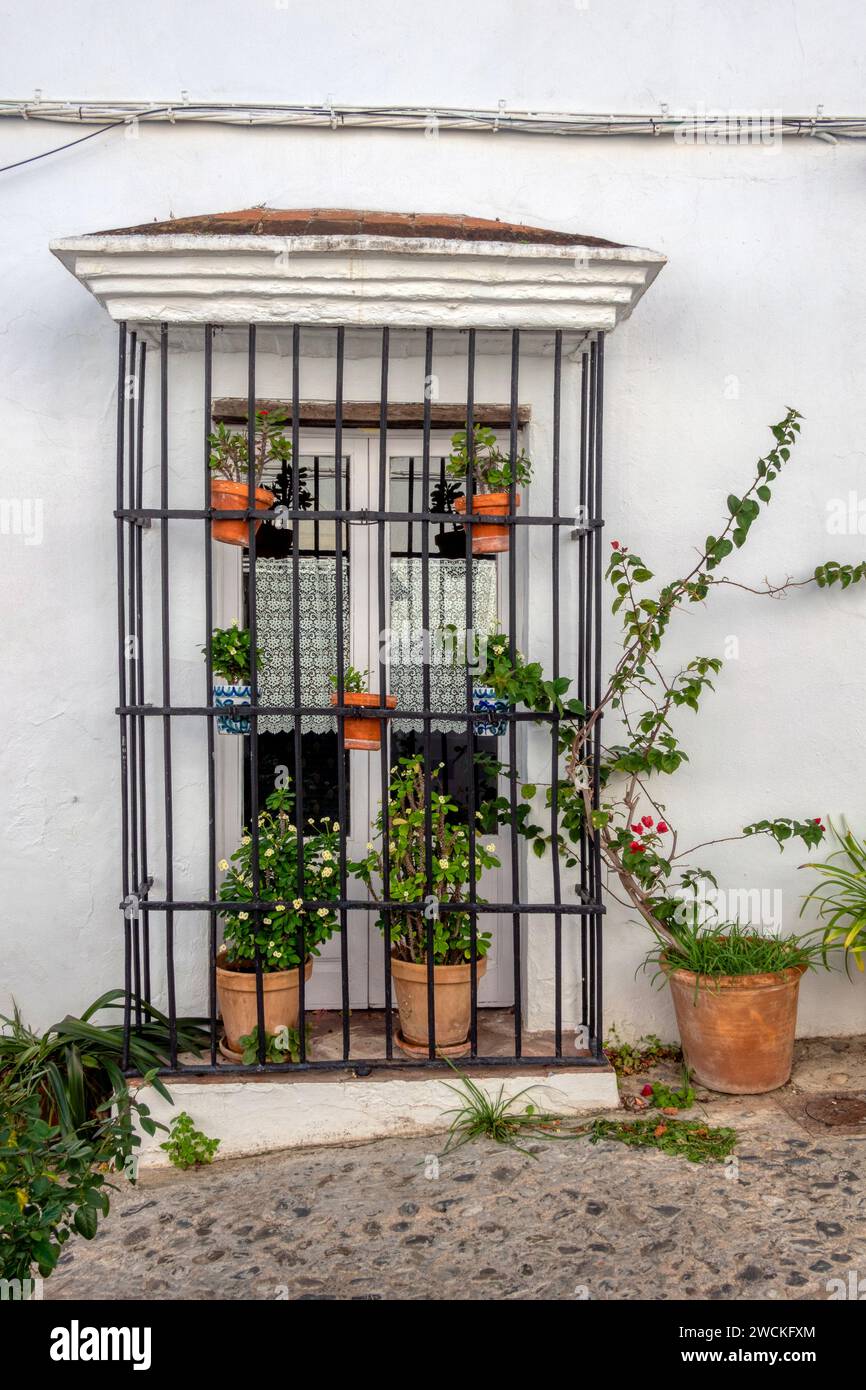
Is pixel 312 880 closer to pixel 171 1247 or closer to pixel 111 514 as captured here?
pixel 171 1247

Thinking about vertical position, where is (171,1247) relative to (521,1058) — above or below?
below

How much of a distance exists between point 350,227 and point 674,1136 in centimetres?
308

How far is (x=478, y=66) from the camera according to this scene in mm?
3557

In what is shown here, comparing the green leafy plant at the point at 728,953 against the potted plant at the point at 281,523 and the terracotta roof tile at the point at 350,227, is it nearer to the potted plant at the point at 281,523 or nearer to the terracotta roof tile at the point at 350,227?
the potted plant at the point at 281,523

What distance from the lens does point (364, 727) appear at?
3283 mm

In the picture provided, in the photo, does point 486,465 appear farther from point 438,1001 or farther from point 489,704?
point 438,1001

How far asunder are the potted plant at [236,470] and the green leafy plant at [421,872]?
97 centimetres

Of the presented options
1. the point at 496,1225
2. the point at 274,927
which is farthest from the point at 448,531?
the point at 496,1225

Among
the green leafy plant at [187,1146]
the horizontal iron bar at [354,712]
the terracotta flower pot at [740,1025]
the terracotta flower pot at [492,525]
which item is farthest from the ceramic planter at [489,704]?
the green leafy plant at [187,1146]

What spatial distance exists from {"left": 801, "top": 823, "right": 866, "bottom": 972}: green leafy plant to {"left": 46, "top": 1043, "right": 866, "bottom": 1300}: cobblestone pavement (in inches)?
28.0

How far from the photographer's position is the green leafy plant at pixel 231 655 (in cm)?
330

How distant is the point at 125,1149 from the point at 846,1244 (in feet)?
6.18
